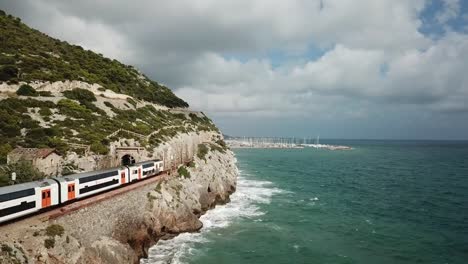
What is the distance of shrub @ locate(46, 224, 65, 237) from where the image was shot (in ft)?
63.4

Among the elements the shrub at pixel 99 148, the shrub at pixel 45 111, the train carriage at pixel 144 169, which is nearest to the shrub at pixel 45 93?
the shrub at pixel 45 111

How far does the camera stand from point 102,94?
62438 mm

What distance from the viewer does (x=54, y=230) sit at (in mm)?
19609

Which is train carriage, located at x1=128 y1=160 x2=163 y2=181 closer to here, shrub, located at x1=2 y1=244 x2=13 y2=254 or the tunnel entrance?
the tunnel entrance

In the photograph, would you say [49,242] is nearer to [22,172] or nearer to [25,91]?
[22,172]

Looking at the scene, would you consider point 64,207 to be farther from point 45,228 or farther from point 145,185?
point 145,185

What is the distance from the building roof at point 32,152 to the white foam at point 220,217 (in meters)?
13.2

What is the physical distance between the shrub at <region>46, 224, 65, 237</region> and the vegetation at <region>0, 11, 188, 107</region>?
3859 centimetres

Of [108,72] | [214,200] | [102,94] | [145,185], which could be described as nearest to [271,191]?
[214,200]

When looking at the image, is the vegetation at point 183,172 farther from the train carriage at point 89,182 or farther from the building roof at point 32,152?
the building roof at point 32,152

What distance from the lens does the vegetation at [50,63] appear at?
53.4 m

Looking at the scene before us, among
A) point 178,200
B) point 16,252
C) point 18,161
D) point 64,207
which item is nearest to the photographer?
point 16,252

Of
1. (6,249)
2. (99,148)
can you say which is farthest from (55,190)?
(99,148)

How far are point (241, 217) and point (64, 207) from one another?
871 inches
